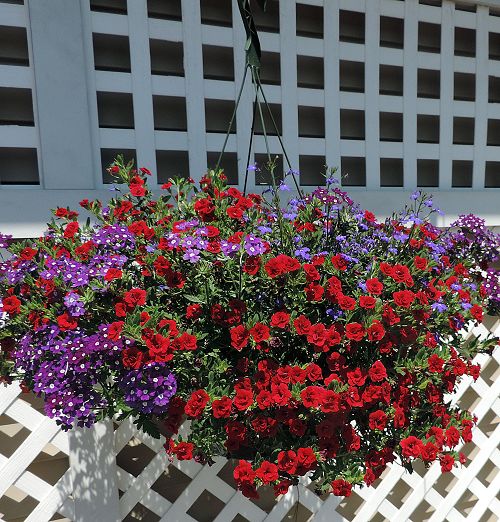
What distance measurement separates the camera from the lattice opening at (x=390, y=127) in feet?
6.42

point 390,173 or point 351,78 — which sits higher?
point 351,78

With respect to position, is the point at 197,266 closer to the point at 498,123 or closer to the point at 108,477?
the point at 108,477

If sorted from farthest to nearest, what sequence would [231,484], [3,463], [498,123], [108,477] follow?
1. [498,123]
2. [231,484]
3. [108,477]
4. [3,463]

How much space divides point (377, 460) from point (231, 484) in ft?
2.45

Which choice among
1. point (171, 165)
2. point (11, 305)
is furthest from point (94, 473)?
point (171, 165)

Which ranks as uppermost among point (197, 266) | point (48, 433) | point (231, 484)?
point (197, 266)

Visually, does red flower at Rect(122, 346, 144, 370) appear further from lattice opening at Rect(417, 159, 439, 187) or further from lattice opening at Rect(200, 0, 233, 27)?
lattice opening at Rect(417, 159, 439, 187)

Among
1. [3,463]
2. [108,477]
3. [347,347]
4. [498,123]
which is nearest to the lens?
[347,347]

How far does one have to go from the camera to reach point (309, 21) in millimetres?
1802

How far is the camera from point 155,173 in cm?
157

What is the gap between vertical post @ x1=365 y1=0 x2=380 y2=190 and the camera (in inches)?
69.7

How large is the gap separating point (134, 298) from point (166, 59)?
1160mm

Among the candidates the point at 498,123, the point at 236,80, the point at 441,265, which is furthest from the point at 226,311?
the point at 498,123

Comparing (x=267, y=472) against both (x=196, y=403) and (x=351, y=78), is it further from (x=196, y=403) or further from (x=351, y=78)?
(x=351, y=78)
